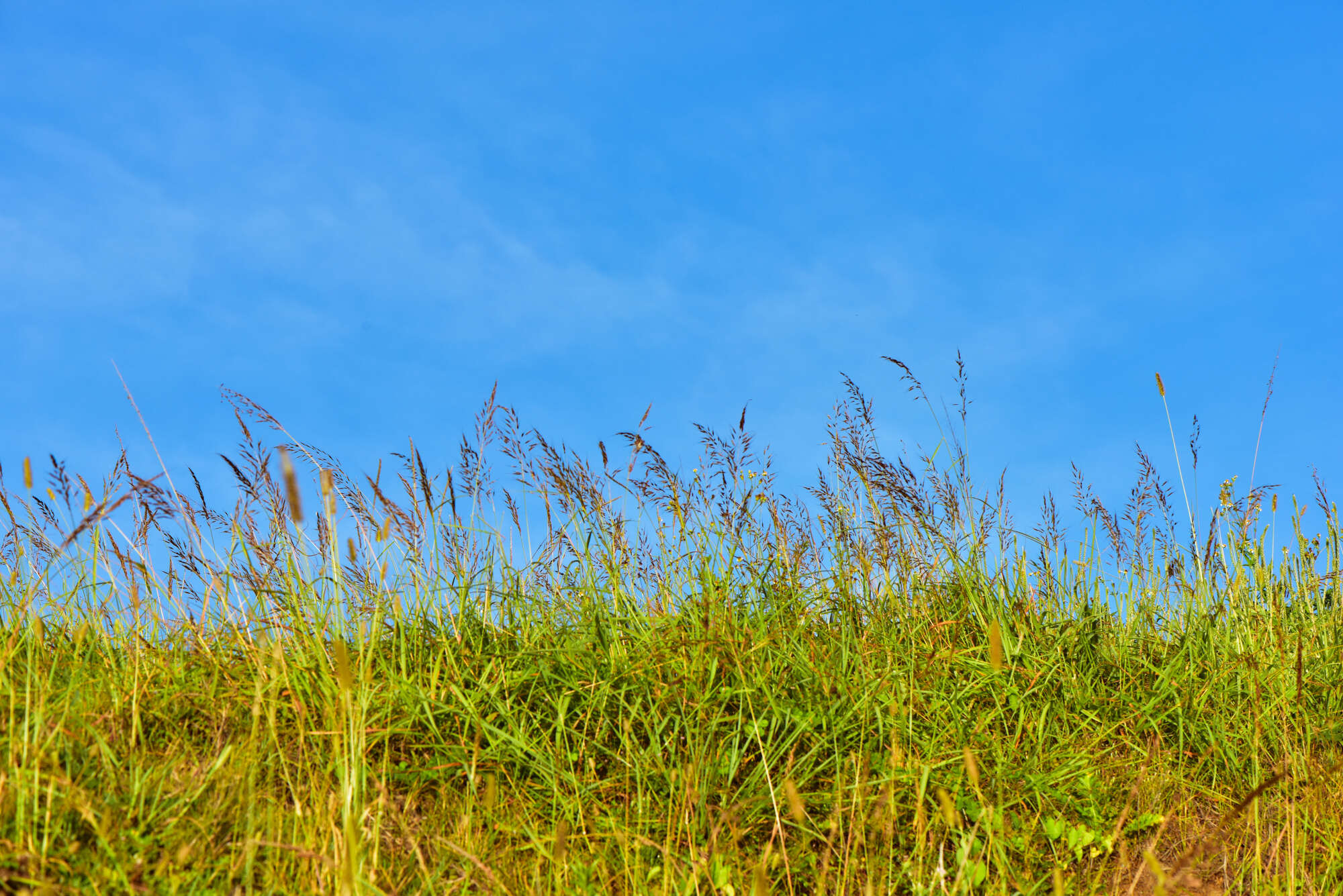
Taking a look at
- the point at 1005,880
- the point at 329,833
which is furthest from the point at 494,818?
the point at 1005,880

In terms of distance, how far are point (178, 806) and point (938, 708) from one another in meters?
2.54

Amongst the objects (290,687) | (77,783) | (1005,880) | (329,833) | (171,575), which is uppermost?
(171,575)

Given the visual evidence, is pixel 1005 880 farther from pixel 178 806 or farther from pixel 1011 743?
pixel 178 806

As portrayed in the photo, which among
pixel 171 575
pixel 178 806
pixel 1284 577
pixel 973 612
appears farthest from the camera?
pixel 1284 577

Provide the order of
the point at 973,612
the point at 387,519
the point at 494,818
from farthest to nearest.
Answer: the point at 973,612, the point at 387,519, the point at 494,818

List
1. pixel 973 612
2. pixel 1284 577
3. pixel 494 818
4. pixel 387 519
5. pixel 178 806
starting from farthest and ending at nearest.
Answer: pixel 1284 577 < pixel 973 612 < pixel 387 519 < pixel 494 818 < pixel 178 806

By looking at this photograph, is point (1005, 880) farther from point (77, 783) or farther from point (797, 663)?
point (77, 783)

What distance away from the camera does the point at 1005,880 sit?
2.95 m

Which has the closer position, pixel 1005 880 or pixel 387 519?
pixel 1005 880

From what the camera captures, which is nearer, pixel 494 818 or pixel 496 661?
pixel 494 818

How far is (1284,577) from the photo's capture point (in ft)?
15.4

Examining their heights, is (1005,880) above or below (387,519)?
below

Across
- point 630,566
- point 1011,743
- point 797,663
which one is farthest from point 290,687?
point 1011,743

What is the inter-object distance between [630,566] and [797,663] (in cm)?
78
